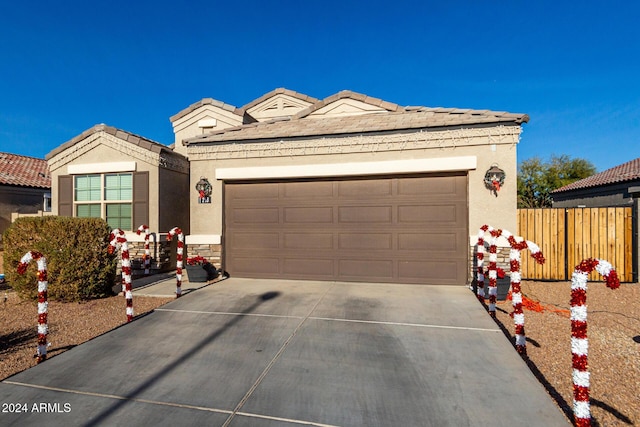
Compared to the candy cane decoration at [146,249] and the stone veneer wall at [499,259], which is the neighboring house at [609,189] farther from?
the candy cane decoration at [146,249]

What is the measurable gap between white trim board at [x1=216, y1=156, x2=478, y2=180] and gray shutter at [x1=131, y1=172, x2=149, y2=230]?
2.32m

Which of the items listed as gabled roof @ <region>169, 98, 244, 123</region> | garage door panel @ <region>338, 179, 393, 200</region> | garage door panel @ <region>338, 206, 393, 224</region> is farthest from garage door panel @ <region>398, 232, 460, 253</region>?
gabled roof @ <region>169, 98, 244, 123</region>

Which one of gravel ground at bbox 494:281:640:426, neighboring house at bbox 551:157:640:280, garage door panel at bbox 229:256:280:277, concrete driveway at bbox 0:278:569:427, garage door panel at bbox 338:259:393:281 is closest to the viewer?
concrete driveway at bbox 0:278:569:427

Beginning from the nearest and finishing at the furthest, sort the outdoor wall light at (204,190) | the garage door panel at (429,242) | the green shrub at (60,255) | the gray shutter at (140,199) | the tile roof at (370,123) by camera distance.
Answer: the green shrub at (60,255)
the tile roof at (370,123)
the garage door panel at (429,242)
the outdoor wall light at (204,190)
the gray shutter at (140,199)

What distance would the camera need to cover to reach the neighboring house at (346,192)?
695 centimetres

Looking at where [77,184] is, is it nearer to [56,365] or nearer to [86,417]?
[56,365]

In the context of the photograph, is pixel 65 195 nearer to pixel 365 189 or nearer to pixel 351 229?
pixel 351 229

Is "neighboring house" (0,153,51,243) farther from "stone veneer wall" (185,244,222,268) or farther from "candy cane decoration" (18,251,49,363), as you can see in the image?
"candy cane decoration" (18,251,49,363)

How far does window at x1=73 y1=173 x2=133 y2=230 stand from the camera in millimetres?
9070

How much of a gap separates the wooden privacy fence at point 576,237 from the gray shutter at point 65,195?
12.7 meters

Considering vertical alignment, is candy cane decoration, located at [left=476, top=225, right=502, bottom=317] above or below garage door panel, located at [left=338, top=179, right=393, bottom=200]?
below

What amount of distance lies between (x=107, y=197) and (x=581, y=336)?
1084 centimetres

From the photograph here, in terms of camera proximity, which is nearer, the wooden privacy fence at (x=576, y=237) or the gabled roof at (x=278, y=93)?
the wooden privacy fence at (x=576, y=237)

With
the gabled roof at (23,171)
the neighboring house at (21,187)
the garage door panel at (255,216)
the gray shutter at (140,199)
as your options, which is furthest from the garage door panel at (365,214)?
the gabled roof at (23,171)
